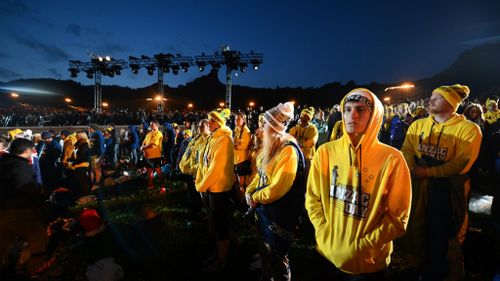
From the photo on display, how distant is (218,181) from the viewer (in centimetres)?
414

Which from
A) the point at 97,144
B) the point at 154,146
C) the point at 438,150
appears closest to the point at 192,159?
the point at 438,150

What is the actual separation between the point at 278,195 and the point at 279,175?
0.70 feet

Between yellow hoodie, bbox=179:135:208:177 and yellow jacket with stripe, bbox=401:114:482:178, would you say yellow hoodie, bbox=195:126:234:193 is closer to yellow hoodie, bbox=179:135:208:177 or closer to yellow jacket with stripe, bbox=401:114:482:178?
yellow hoodie, bbox=179:135:208:177

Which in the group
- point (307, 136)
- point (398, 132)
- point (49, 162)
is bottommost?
point (49, 162)

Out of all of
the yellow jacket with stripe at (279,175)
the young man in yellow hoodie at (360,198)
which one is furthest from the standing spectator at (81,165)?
the young man in yellow hoodie at (360,198)

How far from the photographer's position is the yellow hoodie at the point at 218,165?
13.5ft

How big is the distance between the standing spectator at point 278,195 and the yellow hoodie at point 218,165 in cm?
99

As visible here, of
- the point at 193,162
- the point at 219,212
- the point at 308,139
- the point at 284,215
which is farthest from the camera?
the point at 308,139

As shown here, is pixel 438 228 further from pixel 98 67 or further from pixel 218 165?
pixel 98 67

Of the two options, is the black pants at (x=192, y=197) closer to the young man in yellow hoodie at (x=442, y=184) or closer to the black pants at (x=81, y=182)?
the young man in yellow hoodie at (x=442, y=184)

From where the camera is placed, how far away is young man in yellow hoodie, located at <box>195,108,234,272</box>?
Answer: 414cm

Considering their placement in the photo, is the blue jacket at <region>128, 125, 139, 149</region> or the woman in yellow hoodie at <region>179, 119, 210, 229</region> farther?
the blue jacket at <region>128, 125, 139, 149</region>

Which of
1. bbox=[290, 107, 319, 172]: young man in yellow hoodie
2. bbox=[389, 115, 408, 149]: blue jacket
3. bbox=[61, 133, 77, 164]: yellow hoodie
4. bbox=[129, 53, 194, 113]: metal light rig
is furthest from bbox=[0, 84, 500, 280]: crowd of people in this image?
bbox=[129, 53, 194, 113]: metal light rig

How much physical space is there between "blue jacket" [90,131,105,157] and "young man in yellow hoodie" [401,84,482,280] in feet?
32.1
